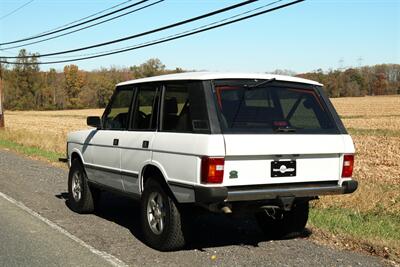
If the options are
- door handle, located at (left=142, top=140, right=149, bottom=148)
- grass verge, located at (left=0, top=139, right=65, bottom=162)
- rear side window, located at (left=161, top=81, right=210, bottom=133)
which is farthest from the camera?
grass verge, located at (left=0, top=139, right=65, bottom=162)

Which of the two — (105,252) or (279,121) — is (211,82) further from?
(105,252)

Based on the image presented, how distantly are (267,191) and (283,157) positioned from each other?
0.39 metres

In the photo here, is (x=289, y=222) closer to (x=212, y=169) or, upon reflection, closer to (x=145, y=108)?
(x=212, y=169)

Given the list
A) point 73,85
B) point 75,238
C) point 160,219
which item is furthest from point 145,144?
point 73,85

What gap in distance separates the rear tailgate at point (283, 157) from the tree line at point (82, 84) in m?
105

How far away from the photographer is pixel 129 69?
103 meters

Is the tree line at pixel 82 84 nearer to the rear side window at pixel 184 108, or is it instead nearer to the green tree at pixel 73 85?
the green tree at pixel 73 85

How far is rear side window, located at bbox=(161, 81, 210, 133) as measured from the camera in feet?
17.0

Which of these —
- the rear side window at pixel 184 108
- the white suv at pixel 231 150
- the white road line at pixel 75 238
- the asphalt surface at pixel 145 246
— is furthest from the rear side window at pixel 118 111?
the white road line at pixel 75 238

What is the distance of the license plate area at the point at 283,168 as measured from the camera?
206 inches

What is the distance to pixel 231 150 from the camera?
4.95m

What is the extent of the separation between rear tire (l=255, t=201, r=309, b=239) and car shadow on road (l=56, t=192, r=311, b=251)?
0.10m

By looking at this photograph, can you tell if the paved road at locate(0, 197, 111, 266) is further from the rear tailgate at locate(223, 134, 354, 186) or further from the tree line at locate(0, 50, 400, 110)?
the tree line at locate(0, 50, 400, 110)

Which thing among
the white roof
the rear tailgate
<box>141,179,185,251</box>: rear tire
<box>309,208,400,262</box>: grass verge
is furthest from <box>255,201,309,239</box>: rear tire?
the white roof
